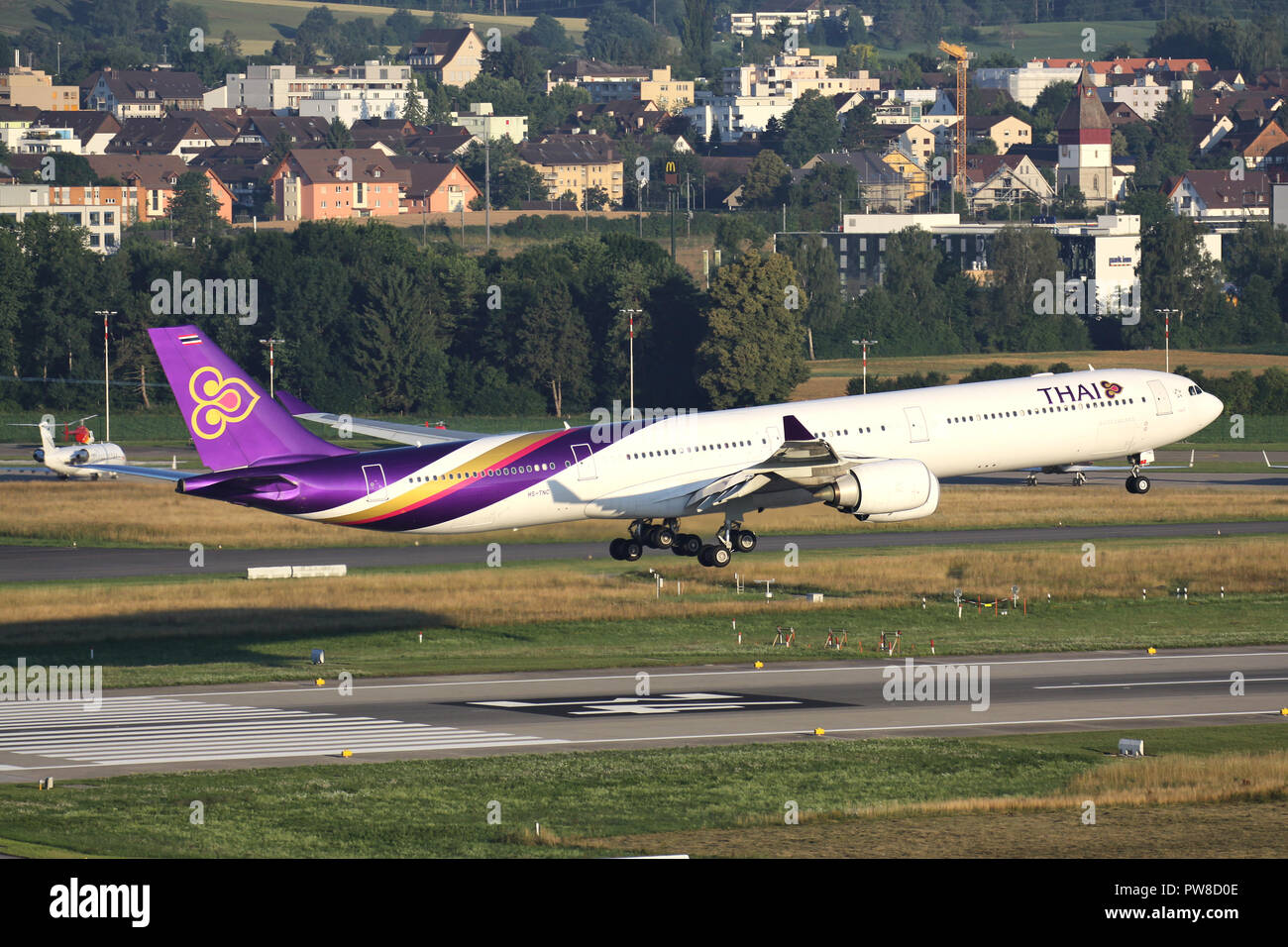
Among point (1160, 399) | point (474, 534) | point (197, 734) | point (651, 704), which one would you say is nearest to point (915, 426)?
point (1160, 399)

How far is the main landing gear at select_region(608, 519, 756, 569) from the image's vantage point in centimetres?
7238

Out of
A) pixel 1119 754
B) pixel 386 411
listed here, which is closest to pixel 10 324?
pixel 386 411

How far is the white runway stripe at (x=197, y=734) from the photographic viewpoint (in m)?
53.4

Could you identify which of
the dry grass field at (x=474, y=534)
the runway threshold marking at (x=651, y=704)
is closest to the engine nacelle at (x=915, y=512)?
the runway threshold marking at (x=651, y=704)

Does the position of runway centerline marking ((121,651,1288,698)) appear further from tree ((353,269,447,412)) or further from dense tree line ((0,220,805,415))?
tree ((353,269,447,412))

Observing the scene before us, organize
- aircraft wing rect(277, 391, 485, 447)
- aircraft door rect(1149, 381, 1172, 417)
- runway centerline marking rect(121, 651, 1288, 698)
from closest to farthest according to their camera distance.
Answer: runway centerline marking rect(121, 651, 1288, 698) < aircraft wing rect(277, 391, 485, 447) < aircraft door rect(1149, 381, 1172, 417)

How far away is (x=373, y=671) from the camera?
69.0 meters

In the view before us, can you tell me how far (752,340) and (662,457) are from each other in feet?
363

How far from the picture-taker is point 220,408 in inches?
2525

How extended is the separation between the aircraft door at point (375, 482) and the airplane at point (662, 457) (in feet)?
0.15

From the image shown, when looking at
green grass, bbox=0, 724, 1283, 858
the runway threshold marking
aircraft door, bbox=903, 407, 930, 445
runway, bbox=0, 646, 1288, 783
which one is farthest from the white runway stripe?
aircraft door, bbox=903, 407, 930, 445

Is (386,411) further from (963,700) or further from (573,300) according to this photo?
(963,700)

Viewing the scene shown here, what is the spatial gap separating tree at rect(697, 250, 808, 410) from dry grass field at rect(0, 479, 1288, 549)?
208 feet

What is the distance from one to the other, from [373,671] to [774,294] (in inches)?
4634
